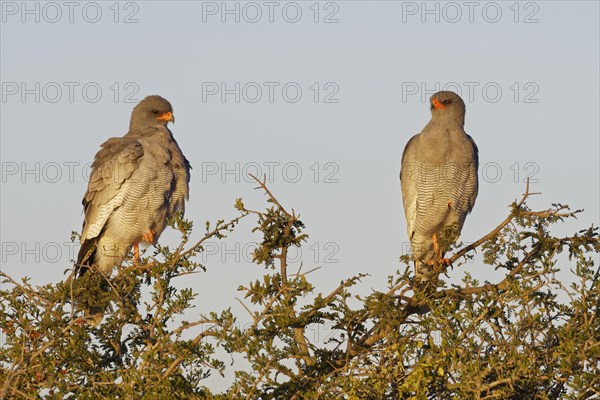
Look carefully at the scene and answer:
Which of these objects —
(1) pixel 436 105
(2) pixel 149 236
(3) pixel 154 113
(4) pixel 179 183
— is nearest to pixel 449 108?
(1) pixel 436 105

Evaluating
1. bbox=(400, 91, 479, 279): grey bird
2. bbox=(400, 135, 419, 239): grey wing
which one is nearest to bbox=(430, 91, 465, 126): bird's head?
bbox=(400, 91, 479, 279): grey bird

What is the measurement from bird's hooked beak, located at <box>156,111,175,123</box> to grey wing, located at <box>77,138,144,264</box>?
726mm

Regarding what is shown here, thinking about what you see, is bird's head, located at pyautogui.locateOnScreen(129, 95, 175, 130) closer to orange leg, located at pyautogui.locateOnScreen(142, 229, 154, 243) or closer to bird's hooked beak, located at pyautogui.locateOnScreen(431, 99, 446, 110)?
orange leg, located at pyautogui.locateOnScreen(142, 229, 154, 243)

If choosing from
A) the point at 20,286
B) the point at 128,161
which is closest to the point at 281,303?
the point at 20,286

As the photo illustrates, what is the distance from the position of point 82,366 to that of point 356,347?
5.68 feet

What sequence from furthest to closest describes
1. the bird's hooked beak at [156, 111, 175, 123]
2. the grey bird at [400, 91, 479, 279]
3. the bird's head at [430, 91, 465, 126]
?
the bird's hooked beak at [156, 111, 175, 123]
the bird's head at [430, 91, 465, 126]
the grey bird at [400, 91, 479, 279]

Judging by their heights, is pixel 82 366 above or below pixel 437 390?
above

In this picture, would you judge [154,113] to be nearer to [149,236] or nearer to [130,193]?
[130,193]

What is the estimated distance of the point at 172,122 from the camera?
33.1 feet

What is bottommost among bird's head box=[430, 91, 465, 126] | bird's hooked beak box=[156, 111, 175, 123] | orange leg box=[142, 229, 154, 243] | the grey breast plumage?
orange leg box=[142, 229, 154, 243]

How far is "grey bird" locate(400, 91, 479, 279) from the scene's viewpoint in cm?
887

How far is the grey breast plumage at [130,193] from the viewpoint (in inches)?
355

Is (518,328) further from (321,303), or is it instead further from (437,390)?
(321,303)

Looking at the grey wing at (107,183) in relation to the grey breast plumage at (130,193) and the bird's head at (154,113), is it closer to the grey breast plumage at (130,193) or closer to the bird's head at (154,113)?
the grey breast plumage at (130,193)
